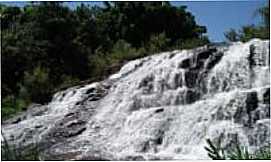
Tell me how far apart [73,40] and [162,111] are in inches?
151

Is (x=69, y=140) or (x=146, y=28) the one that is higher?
(x=146, y=28)

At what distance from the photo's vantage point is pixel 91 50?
353 inches

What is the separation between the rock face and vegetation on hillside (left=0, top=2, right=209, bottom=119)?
0.78m

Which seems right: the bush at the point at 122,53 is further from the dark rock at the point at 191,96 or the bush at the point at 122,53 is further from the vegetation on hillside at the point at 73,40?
the dark rock at the point at 191,96

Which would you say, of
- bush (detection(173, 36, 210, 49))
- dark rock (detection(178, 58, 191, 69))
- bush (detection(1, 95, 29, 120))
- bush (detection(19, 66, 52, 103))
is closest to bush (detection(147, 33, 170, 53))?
bush (detection(173, 36, 210, 49))

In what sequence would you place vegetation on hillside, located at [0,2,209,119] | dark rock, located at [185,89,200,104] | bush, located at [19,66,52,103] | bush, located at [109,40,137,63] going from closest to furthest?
dark rock, located at [185,89,200,104], bush, located at [19,66,52,103], vegetation on hillside, located at [0,2,209,119], bush, located at [109,40,137,63]

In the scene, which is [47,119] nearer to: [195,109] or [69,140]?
[69,140]

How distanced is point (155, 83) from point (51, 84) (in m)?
2.07

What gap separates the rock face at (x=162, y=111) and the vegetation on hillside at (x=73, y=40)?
779 mm

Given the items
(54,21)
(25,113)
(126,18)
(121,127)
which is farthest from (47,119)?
(126,18)

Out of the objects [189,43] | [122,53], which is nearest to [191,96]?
[122,53]

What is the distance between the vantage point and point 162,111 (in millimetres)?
5105

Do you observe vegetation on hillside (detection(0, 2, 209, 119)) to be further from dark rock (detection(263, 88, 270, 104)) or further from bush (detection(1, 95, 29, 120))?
dark rock (detection(263, 88, 270, 104))

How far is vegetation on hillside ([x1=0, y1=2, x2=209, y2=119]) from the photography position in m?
7.59
